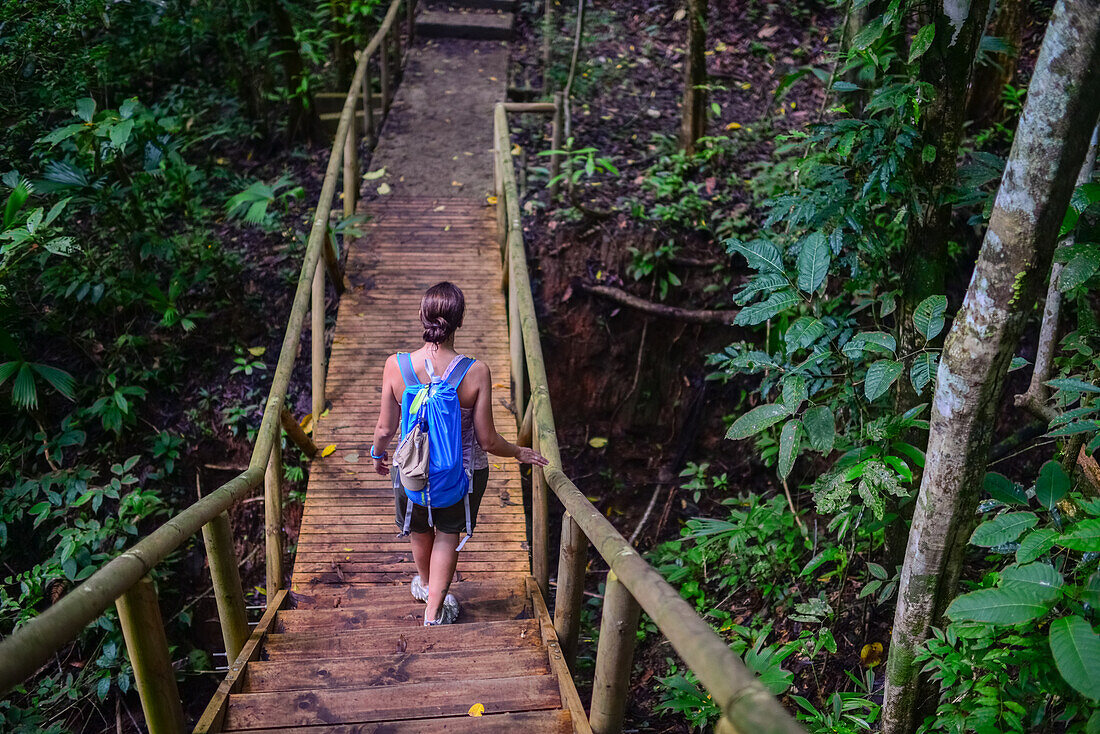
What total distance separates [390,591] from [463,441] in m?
1.18

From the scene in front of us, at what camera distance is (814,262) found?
11.0ft

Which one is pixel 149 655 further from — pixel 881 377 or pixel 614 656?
pixel 881 377

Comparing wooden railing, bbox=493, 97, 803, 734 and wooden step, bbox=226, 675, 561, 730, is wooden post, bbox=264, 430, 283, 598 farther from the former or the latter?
wooden railing, bbox=493, 97, 803, 734

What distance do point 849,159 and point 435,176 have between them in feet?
16.3

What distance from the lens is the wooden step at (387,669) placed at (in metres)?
3.01

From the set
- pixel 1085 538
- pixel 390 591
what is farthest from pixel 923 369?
pixel 390 591

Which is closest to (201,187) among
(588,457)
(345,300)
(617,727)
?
(345,300)

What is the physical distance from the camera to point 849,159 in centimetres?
440

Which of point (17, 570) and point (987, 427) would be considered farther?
point (17, 570)

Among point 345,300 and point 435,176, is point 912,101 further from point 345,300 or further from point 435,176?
point 435,176

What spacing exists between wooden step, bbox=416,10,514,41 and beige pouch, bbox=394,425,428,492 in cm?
944

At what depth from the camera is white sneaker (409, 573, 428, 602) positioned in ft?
12.9

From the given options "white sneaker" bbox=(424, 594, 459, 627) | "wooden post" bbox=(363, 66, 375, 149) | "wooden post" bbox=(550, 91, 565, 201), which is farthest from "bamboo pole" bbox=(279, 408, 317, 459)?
"wooden post" bbox=(363, 66, 375, 149)

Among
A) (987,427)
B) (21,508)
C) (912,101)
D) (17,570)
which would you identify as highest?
(912,101)
